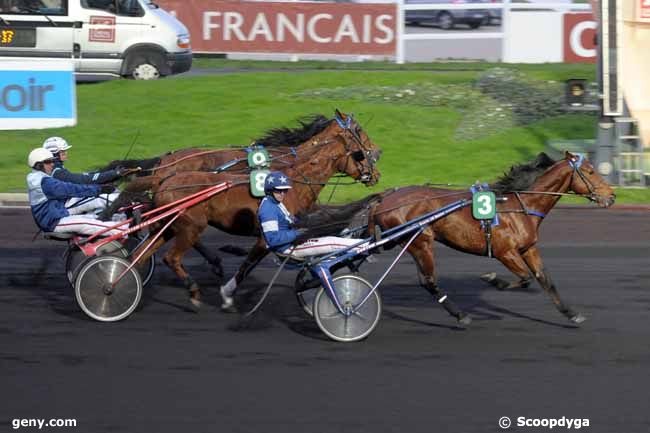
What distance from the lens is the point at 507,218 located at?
8.32 m

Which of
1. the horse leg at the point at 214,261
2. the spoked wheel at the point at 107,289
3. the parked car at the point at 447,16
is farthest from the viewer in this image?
the parked car at the point at 447,16

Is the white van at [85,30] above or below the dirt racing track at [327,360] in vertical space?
above

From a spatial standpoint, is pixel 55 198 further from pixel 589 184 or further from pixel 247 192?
pixel 589 184

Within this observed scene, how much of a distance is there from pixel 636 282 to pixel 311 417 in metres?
4.74

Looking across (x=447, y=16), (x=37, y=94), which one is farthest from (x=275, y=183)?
(x=447, y=16)

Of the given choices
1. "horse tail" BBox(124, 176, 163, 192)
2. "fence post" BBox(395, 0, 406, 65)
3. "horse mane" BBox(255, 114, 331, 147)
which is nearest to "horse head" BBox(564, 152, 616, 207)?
"horse mane" BBox(255, 114, 331, 147)

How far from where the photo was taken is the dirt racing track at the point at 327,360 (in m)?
6.48

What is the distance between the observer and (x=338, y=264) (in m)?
8.34

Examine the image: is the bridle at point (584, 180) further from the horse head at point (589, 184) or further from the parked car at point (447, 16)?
the parked car at point (447, 16)

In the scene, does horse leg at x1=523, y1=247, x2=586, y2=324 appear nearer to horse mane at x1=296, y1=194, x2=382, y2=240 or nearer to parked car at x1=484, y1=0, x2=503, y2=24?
horse mane at x1=296, y1=194, x2=382, y2=240

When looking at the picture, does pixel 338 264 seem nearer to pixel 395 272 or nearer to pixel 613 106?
pixel 395 272

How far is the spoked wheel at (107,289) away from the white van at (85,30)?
11540 millimetres

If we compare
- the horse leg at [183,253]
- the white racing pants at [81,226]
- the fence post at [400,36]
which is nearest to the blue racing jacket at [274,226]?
the horse leg at [183,253]
